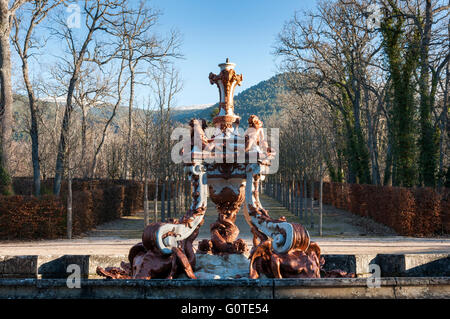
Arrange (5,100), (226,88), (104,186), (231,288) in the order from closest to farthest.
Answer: (231,288), (226,88), (5,100), (104,186)

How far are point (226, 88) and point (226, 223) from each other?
2.06 meters

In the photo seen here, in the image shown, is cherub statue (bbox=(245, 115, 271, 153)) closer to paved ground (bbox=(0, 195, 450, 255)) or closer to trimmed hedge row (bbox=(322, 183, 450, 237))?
paved ground (bbox=(0, 195, 450, 255))

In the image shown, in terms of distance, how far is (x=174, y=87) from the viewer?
26.3m

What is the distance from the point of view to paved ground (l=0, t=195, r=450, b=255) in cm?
1223

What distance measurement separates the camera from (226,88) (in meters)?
6.70

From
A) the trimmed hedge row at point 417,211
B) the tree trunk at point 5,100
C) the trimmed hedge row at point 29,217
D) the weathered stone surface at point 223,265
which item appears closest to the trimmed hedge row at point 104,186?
the tree trunk at point 5,100

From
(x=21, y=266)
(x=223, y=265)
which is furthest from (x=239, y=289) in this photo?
(x=21, y=266)

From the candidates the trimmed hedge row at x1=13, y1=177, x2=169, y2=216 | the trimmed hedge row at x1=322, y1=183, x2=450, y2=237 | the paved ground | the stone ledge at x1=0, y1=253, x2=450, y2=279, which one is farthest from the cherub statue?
the trimmed hedge row at x1=13, y1=177, x2=169, y2=216

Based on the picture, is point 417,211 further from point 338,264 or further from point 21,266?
point 21,266

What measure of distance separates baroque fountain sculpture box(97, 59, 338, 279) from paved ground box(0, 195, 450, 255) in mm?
5536

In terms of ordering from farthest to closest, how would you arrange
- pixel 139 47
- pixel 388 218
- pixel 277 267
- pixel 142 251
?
1. pixel 139 47
2. pixel 388 218
3. pixel 142 251
4. pixel 277 267
